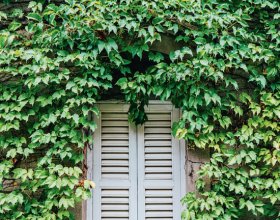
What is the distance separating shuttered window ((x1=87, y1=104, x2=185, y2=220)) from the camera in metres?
2.88

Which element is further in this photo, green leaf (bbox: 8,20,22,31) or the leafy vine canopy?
green leaf (bbox: 8,20,22,31)

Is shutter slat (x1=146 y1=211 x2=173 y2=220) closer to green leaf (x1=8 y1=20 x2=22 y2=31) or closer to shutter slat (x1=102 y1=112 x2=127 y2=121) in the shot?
shutter slat (x1=102 y1=112 x2=127 y2=121)

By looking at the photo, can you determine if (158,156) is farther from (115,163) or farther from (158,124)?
(115,163)

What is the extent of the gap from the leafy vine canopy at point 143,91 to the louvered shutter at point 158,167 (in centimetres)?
24

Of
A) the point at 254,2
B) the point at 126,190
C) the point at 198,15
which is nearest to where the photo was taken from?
the point at 198,15

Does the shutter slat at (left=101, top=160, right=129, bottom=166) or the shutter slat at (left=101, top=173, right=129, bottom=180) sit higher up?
the shutter slat at (left=101, top=160, right=129, bottom=166)

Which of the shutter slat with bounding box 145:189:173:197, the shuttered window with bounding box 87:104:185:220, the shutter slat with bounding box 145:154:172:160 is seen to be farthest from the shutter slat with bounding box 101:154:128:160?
the shutter slat with bounding box 145:189:173:197

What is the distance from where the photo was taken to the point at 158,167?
294 centimetres

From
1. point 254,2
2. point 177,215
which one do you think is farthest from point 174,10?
point 177,215

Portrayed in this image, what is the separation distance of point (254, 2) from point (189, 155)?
6.00 feet

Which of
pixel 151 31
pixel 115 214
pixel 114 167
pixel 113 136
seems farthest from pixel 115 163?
pixel 151 31

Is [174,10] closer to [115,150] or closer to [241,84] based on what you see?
[241,84]

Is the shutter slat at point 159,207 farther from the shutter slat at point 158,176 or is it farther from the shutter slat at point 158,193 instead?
the shutter slat at point 158,176

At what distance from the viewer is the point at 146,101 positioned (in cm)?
280
